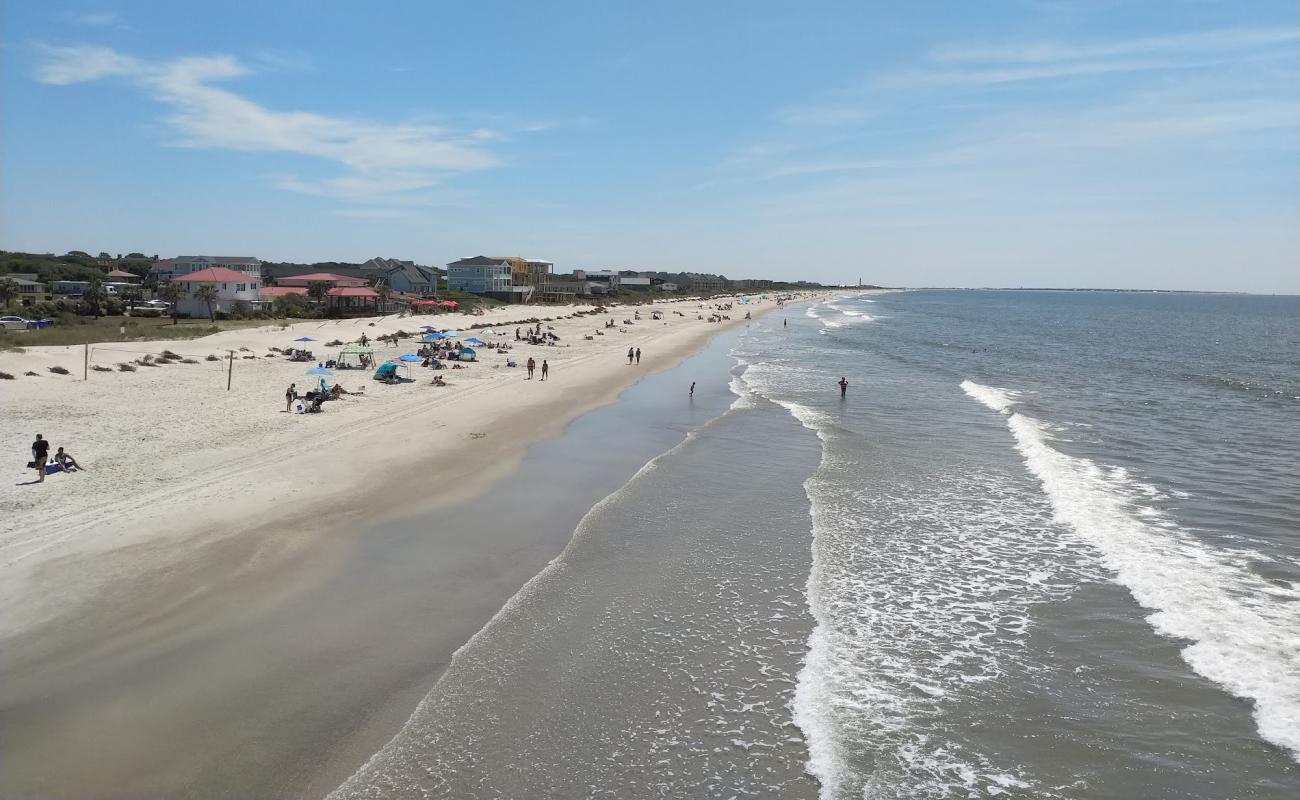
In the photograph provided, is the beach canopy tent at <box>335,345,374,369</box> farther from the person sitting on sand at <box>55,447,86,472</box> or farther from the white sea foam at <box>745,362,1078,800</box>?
the white sea foam at <box>745,362,1078,800</box>

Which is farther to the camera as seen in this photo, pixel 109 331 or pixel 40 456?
pixel 109 331

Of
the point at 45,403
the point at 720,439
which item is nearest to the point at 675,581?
the point at 720,439

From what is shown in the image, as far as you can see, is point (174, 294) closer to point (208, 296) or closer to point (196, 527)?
point (208, 296)

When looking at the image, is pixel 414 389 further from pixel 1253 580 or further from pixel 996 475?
pixel 1253 580

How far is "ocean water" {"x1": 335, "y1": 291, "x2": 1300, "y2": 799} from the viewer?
8.44 m

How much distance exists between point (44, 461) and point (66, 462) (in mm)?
694

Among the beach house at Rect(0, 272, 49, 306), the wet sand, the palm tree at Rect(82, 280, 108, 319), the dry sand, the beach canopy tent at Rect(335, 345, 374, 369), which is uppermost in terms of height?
the beach house at Rect(0, 272, 49, 306)

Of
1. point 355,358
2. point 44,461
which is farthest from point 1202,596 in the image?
point 355,358

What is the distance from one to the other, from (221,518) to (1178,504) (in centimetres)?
2130

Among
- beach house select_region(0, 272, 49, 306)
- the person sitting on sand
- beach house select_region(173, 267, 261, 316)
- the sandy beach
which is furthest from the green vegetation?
the person sitting on sand

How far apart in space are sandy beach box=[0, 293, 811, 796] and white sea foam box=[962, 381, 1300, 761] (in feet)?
34.3

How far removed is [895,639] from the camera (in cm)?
1150

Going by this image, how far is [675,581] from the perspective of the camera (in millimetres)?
13219

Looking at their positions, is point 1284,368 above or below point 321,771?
above
